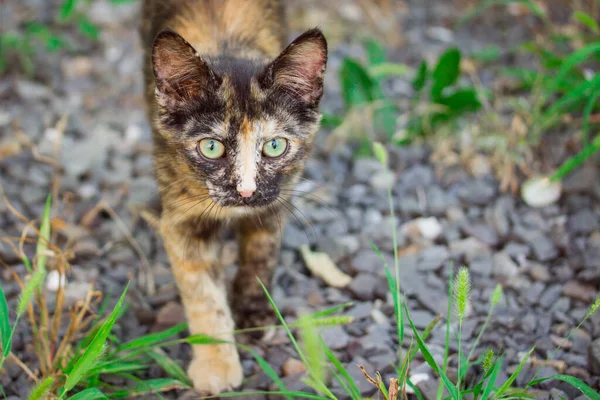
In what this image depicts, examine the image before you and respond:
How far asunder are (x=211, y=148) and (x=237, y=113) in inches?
6.7

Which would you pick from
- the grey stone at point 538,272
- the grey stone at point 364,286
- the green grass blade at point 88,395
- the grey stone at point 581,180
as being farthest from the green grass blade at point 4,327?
the grey stone at point 581,180

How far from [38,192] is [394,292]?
224cm

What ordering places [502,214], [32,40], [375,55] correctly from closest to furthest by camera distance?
1. [502,214]
2. [375,55]
3. [32,40]

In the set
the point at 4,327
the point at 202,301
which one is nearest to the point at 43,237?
the point at 4,327

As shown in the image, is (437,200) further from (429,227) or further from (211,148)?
(211,148)

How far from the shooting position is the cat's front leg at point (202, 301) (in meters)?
2.87

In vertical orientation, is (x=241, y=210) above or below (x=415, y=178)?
above

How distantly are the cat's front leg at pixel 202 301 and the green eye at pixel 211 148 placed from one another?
470 millimetres

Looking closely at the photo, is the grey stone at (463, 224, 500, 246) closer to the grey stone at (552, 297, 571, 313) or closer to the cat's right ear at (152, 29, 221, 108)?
the grey stone at (552, 297, 571, 313)

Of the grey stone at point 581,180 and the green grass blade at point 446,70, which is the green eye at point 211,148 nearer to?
the green grass blade at point 446,70

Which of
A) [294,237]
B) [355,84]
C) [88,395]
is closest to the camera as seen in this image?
[88,395]

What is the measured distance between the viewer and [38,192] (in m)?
3.76

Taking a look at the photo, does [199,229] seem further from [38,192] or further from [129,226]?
[38,192]

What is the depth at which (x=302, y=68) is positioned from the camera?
262cm
